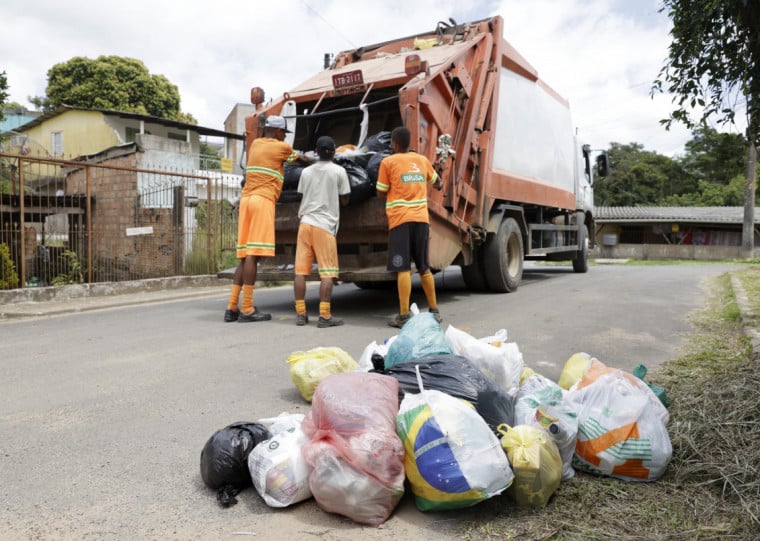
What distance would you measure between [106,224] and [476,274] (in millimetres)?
5820

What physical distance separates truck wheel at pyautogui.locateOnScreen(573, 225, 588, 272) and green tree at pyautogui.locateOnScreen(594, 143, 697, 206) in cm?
2891

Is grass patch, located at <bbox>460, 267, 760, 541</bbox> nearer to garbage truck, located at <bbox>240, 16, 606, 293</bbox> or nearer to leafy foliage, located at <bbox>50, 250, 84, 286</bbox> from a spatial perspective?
garbage truck, located at <bbox>240, 16, 606, 293</bbox>

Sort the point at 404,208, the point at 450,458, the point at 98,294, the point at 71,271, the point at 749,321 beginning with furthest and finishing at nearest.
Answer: the point at 71,271
the point at 98,294
the point at 404,208
the point at 749,321
the point at 450,458

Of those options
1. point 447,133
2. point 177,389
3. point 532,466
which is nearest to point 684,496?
point 532,466

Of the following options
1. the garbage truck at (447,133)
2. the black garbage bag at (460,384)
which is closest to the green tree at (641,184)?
the garbage truck at (447,133)

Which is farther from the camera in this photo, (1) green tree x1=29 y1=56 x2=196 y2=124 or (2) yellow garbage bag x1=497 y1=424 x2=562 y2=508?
(1) green tree x1=29 y1=56 x2=196 y2=124

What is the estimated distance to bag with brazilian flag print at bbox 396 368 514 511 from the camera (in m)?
1.97

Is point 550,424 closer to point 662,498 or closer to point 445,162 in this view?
point 662,498

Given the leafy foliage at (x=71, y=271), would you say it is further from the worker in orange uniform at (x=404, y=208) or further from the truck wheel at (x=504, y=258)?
the truck wheel at (x=504, y=258)

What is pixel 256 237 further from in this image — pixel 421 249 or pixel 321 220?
pixel 421 249

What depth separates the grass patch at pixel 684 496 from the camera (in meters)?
1.89

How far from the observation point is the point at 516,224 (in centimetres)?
807

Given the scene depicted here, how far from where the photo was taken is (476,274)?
25.6 feet

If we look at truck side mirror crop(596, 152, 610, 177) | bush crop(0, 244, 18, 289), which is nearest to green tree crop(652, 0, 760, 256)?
bush crop(0, 244, 18, 289)
